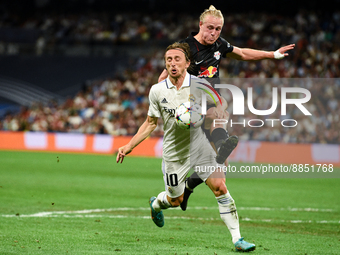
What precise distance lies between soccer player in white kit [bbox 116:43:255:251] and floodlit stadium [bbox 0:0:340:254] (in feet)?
0.29

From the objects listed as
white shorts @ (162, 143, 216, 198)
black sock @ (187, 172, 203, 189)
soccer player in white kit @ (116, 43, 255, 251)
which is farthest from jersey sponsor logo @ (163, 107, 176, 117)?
black sock @ (187, 172, 203, 189)

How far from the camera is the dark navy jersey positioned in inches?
280

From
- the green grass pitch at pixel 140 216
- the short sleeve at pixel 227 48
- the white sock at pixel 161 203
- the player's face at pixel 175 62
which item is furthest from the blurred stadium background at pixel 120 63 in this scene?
the player's face at pixel 175 62

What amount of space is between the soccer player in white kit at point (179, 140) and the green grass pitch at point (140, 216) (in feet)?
2.05

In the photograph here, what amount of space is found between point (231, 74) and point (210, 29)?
19.7m

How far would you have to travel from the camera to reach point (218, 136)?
668cm

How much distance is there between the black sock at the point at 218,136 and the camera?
6.58 metres

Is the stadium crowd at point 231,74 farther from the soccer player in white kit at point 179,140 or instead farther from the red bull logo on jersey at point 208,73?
the soccer player in white kit at point 179,140

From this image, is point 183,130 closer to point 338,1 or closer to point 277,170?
point 277,170

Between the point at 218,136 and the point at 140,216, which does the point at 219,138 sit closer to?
the point at 218,136

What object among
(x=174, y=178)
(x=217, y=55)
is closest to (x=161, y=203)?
(x=174, y=178)

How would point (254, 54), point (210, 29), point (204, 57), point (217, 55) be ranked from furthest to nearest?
point (254, 54) < point (217, 55) < point (204, 57) < point (210, 29)

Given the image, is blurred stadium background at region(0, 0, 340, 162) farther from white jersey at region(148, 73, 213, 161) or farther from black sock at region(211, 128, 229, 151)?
white jersey at region(148, 73, 213, 161)

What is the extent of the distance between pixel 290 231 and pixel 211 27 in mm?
3568
